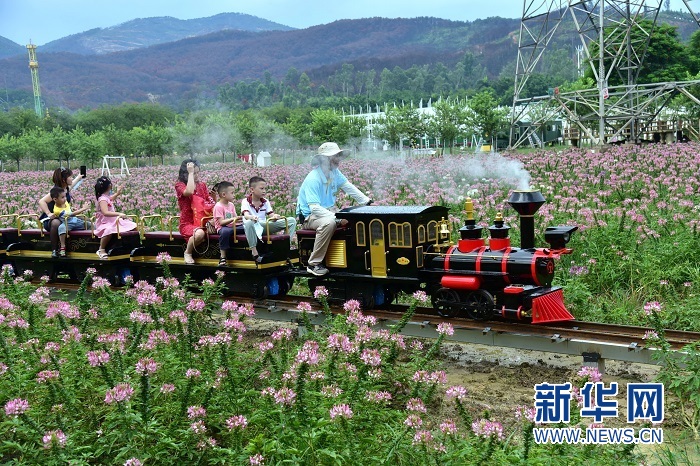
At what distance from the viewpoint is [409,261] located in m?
9.80

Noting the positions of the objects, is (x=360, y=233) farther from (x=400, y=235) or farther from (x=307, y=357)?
(x=307, y=357)

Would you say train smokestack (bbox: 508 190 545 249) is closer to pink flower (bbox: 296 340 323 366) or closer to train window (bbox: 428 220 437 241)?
train window (bbox: 428 220 437 241)

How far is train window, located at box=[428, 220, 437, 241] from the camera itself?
32.8ft

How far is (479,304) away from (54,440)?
5.49 metres

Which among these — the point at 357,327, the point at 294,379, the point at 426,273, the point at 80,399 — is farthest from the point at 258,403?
the point at 426,273

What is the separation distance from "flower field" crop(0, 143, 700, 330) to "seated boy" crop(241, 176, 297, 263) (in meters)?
3.87

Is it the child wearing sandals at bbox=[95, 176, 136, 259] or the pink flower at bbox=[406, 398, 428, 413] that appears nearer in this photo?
the pink flower at bbox=[406, 398, 428, 413]

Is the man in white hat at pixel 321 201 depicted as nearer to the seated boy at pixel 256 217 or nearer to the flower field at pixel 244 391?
the seated boy at pixel 256 217

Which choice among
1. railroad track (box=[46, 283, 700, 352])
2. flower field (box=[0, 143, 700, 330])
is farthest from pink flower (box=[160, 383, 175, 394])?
flower field (box=[0, 143, 700, 330])

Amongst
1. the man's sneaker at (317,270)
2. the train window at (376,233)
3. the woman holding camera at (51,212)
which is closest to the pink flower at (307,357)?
the train window at (376,233)

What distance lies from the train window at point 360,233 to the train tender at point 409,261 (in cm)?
1

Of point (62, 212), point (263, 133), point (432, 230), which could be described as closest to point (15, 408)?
point (432, 230)

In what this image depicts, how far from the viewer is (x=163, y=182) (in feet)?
82.8

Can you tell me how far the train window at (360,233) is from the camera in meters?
10.2
